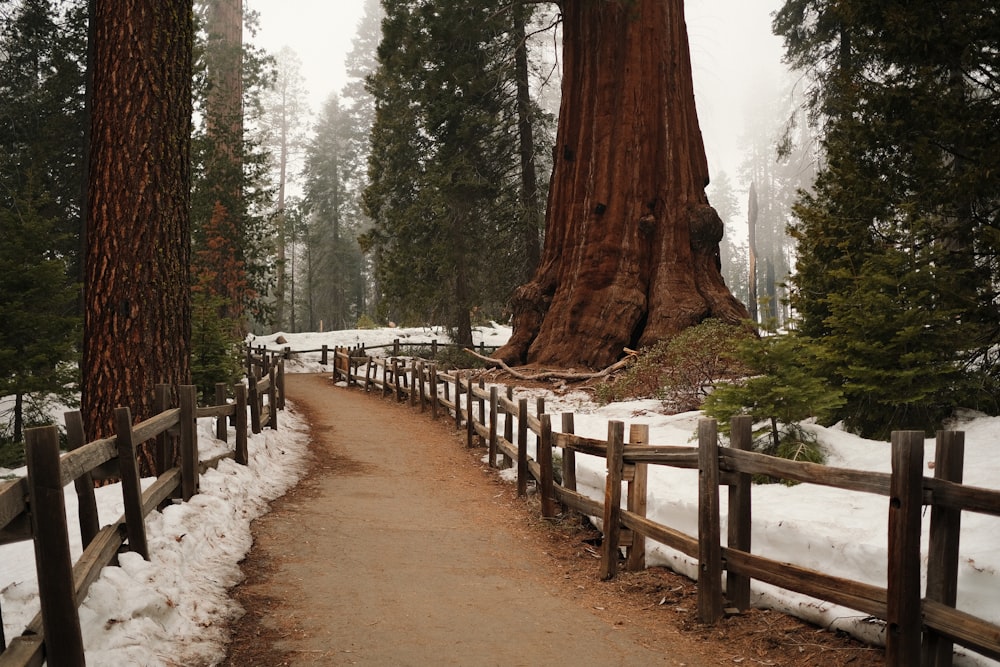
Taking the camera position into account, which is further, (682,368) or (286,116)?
(286,116)

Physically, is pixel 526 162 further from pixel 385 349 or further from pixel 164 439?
pixel 164 439

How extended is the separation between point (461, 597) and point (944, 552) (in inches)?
125

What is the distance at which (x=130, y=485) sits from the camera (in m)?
4.69

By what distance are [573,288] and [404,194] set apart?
10.6 metres

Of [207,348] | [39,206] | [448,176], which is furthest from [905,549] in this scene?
[448,176]

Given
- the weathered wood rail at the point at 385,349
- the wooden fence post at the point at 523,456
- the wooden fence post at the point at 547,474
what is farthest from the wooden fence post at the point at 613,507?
the weathered wood rail at the point at 385,349

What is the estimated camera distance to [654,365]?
44.8ft

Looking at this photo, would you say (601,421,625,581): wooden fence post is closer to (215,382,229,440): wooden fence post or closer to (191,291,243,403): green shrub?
(215,382,229,440): wooden fence post

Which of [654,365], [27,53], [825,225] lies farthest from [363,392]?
[825,225]

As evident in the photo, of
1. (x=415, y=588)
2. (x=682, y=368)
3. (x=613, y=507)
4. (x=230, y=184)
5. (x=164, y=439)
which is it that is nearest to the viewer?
(x=415, y=588)

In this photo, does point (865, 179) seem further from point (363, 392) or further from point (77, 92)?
point (77, 92)

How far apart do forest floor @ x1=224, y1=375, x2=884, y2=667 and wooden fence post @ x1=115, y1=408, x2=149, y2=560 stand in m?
0.81

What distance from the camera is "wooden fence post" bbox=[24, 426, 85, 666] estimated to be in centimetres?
→ 328

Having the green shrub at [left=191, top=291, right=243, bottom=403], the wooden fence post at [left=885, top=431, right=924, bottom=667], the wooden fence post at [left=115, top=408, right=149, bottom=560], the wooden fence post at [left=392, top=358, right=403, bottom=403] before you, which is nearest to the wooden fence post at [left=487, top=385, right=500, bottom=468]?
the green shrub at [left=191, top=291, right=243, bottom=403]
